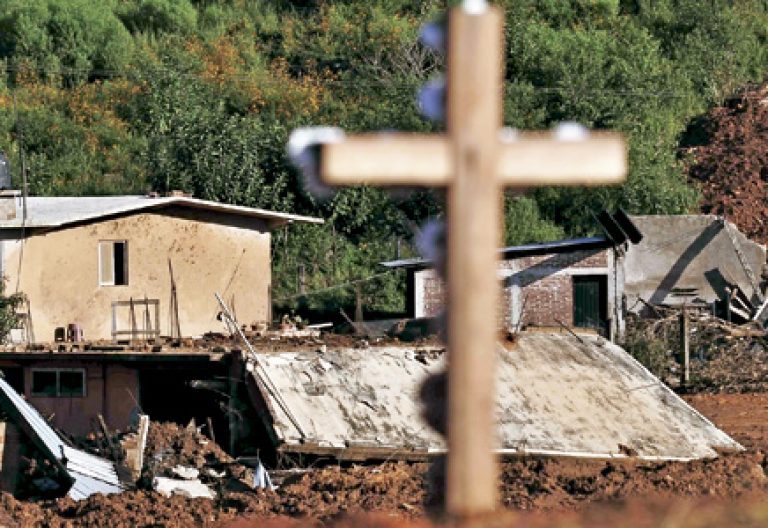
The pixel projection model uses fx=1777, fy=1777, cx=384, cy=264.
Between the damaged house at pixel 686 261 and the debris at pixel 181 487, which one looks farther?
the damaged house at pixel 686 261

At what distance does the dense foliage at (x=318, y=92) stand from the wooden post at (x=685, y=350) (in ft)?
28.9

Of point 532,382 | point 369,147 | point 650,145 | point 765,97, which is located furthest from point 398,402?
point 765,97

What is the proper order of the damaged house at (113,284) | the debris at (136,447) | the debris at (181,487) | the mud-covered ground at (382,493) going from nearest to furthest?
the mud-covered ground at (382,493), the debris at (181,487), the debris at (136,447), the damaged house at (113,284)

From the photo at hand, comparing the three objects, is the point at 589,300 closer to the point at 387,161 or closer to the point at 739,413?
the point at 739,413

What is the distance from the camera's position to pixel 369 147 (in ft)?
14.3

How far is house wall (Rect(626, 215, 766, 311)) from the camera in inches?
1528

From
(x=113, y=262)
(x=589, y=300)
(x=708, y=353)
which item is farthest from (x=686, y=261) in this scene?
(x=113, y=262)

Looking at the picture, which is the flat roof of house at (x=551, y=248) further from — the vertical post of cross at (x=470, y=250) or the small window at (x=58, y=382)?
the vertical post of cross at (x=470, y=250)

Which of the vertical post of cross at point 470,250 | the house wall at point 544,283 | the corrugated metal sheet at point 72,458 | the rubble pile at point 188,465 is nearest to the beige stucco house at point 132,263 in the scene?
the house wall at point 544,283

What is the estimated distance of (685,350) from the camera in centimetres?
3078

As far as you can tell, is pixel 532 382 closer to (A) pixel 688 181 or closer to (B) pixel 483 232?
(B) pixel 483 232

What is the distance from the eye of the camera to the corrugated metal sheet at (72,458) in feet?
68.8

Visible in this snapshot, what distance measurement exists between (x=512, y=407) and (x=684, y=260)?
16.7 meters

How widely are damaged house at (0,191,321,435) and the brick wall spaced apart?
3784 mm
